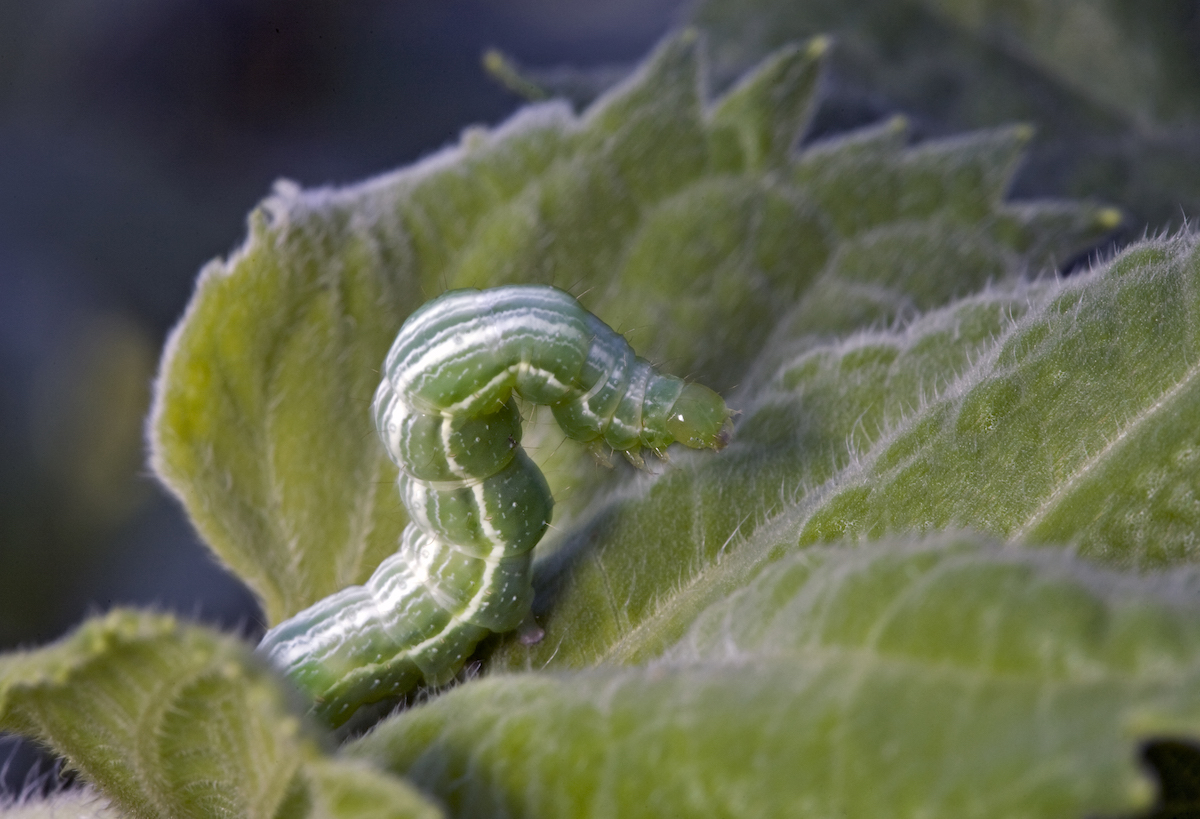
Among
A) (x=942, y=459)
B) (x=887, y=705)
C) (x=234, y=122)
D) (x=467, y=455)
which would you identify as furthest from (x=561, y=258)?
(x=234, y=122)

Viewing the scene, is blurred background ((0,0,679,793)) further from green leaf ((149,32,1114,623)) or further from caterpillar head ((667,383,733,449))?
caterpillar head ((667,383,733,449))

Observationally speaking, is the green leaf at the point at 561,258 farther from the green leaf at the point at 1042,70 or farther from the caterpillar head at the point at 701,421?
the green leaf at the point at 1042,70

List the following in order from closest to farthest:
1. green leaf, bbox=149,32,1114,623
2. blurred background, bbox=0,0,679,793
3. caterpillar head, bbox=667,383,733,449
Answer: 1. caterpillar head, bbox=667,383,733,449
2. green leaf, bbox=149,32,1114,623
3. blurred background, bbox=0,0,679,793

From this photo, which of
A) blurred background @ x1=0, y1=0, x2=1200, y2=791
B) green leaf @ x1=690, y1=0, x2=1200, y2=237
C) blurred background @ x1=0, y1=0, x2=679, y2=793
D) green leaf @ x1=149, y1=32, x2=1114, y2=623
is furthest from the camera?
blurred background @ x1=0, y1=0, x2=679, y2=793

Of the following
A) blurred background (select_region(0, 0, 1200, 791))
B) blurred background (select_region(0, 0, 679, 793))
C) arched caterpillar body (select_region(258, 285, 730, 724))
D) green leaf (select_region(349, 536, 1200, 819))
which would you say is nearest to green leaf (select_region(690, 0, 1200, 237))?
blurred background (select_region(0, 0, 1200, 791))

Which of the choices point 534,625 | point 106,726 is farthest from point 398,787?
point 534,625

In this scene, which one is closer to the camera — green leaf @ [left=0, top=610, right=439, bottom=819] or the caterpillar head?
green leaf @ [left=0, top=610, right=439, bottom=819]
